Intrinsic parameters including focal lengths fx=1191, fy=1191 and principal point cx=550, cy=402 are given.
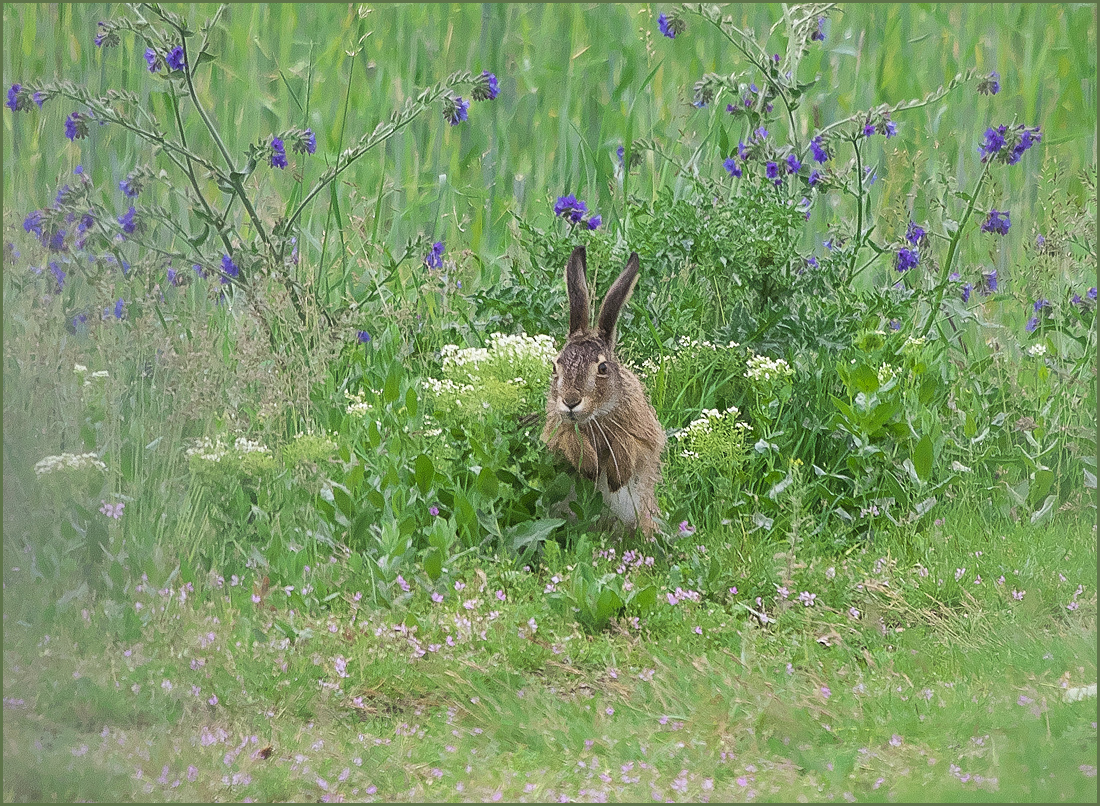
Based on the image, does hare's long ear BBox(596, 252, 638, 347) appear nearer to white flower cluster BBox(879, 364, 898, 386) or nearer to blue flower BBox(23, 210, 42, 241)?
white flower cluster BBox(879, 364, 898, 386)

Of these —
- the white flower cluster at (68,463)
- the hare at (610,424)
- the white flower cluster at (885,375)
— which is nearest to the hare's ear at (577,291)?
the hare at (610,424)

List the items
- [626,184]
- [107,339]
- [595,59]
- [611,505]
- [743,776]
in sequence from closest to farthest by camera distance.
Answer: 1. [743,776]
2. [107,339]
3. [611,505]
4. [595,59]
5. [626,184]

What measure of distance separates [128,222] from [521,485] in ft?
7.64

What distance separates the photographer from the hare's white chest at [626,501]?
Result: 5141mm

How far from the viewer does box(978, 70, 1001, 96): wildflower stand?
6070 millimetres

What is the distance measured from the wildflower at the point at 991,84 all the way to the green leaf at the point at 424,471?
347cm

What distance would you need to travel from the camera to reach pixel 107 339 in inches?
181

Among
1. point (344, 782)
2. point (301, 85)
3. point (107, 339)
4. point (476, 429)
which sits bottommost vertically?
point (344, 782)

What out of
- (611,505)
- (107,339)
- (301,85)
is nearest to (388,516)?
(611,505)

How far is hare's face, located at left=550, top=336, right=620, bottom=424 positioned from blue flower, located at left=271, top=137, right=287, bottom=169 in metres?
1.79

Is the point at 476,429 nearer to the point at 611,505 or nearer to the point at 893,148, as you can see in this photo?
the point at 611,505

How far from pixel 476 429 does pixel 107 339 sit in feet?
5.05

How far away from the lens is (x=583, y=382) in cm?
487

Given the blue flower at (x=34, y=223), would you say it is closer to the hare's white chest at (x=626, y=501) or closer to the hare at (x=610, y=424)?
the hare at (x=610, y=424)
